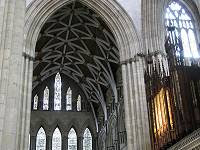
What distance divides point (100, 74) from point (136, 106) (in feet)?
36.0

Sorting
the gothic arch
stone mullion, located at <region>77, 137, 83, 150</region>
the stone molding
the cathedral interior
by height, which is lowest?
the stone molding

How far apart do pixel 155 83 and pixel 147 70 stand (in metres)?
1.33

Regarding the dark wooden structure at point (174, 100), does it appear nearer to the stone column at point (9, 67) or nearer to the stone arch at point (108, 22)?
the stone arch at point (108, 22)

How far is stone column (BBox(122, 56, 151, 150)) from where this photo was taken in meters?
14.5

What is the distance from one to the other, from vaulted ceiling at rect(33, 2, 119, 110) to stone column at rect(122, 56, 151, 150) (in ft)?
16.5

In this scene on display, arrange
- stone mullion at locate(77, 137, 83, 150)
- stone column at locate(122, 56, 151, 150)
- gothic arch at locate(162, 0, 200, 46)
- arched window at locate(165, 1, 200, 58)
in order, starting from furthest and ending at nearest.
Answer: stone mullion at locate(77, 137, 83, 150) → gothic arch at locate(162, 0, 200, 46) → arched window at locate(165, 1, 200, 58) → stone column at locate(122, 56, 151, 150)

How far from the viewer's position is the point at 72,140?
27891 millimetres

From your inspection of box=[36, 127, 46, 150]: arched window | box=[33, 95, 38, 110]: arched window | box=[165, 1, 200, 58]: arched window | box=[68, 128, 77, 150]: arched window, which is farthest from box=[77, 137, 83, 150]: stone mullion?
box=[165, 1, 200, 58]: arched window

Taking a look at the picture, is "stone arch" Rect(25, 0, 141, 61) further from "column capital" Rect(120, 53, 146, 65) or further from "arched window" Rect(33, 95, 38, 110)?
"arched window" Rect(33, 95, 38, 110)

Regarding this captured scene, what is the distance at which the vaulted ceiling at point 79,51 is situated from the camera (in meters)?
21.2

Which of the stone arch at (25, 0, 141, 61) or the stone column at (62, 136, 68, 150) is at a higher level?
the stone arch at (25, 0, 141, 61)

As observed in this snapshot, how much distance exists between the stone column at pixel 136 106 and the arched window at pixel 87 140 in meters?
13.6

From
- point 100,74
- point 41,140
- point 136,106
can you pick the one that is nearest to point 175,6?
point 136,106

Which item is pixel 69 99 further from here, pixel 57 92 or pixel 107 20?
pixel 107 20
